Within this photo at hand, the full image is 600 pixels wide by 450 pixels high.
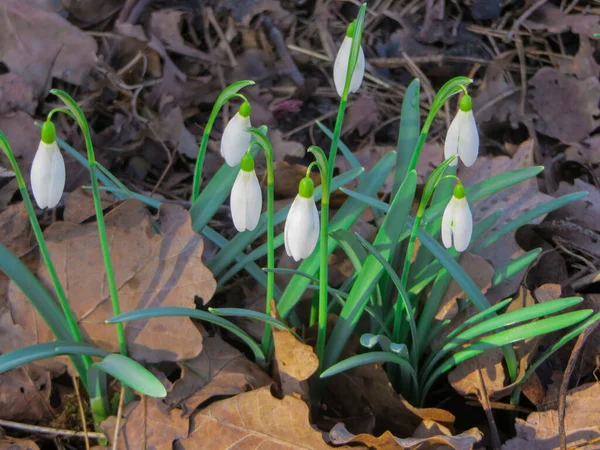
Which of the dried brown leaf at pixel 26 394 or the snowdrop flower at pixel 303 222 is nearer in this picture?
the snowdrop flower at pixel 303 222

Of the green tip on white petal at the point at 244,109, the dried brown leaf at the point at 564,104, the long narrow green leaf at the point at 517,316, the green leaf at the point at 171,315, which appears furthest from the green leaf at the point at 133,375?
the dried brown leaf at the point at 564,104

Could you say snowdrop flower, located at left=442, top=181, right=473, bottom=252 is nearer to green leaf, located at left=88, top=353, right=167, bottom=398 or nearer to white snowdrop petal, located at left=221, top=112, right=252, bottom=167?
white snowdrop petal, located at left=221, top=112, right=252, bottom=167

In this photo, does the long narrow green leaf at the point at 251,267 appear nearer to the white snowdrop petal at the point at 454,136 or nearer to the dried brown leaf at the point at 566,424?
the white snowdrop petal at the point at 454,136

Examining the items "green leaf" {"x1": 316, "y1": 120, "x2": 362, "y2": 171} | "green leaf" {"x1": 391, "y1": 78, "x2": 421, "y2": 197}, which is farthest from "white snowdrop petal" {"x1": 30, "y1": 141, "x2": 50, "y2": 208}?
"green leaf" {"x1": 391, "y1": 78, "x2": 421, "y2": 197}

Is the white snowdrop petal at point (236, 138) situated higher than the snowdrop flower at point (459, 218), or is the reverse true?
the white snowdrop petal at point (236, 138)

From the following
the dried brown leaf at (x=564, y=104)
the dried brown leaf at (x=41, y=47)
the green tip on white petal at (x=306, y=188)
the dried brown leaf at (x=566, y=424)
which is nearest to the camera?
the green tip on white petal at (x=306, y=188)

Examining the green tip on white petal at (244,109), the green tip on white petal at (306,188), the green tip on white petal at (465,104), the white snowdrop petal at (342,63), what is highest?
the white snowdrop petal at (342,63)

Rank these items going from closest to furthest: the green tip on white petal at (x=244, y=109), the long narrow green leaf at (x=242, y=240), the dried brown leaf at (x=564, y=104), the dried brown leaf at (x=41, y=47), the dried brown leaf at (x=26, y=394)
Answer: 1. the green tip on white petal at (x=244, y=109)
2. the dried brown leaf at (x=26, y=394)
3. the long narrow green leaf at (x=242, y=240)
4. the dried brown leaf at (x=41, y=47)
5. the dried brown leaf at (x=564, y=104)
